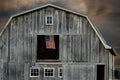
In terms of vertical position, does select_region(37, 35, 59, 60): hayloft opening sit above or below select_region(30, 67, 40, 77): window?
above

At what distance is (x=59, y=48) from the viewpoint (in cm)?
4638

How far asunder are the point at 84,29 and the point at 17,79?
742cm

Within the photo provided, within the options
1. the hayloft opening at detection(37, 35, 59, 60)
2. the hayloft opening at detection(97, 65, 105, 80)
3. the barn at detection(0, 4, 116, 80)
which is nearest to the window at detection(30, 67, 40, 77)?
the barn at detection(0, 4, 116, 80)

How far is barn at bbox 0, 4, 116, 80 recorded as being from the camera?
46.2 metres

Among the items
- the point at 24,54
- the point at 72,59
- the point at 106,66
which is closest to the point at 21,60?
the point at 24,54

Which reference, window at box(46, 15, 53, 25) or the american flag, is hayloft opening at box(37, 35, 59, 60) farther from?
window at box(46, 15, 53, 25)

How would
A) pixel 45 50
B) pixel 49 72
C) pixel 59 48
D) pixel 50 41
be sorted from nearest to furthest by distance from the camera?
pixel 59 48 → pixel 49 72 → pixel 50 41 → pixel 45 50

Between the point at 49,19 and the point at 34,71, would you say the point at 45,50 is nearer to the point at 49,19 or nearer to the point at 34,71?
the point at 34,71

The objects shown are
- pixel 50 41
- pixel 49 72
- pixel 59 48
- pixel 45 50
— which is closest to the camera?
pixel 59 48

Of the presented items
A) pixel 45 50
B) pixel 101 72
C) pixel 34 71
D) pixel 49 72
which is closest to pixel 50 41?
pixel 45 50

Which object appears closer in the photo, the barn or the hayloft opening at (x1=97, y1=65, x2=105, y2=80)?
the barn

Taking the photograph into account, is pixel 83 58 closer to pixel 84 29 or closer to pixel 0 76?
pixel 84 29

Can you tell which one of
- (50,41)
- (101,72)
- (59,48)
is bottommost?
(101,72)

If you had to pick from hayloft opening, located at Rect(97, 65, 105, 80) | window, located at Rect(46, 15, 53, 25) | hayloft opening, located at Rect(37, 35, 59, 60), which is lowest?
hayloft opening, located at Rect(97, 65, 105, 80)
